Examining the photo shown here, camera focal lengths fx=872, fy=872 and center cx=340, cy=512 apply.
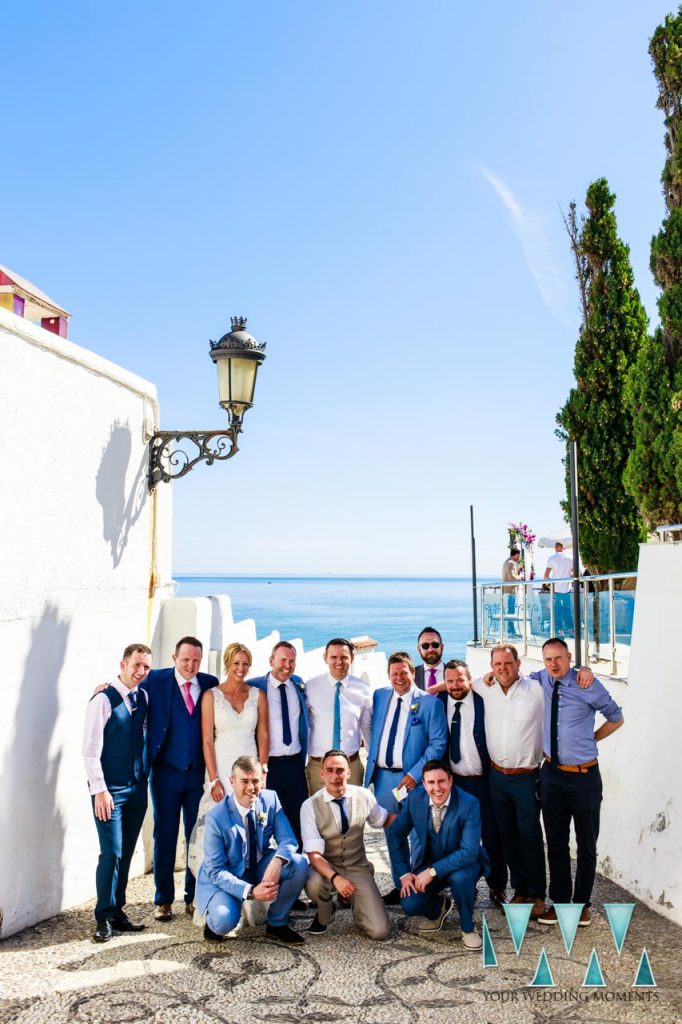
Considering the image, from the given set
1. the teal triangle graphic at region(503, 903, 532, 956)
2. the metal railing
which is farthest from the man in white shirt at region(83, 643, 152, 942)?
the metal railing

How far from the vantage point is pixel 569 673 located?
5551 millimetres

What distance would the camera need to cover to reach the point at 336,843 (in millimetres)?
5332

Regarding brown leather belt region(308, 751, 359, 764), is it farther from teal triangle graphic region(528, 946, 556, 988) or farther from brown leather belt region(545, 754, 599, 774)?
teal triangle graphic region(528, 946, 556, 988)

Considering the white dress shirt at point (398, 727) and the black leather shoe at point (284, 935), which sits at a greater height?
the white dress shirt at point (398, 727)

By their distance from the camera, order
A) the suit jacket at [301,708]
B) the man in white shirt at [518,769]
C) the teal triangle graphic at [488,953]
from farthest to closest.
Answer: the suit jacket at [301,708] → the man in white shirt at [518,769] → the teal triangle graphic at [488,953]

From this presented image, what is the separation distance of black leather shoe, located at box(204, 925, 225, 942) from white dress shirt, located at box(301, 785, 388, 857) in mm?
679

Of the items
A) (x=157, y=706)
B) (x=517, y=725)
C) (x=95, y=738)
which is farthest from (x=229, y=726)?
(x=517, y=725)

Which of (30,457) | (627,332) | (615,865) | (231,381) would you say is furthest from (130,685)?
(627,332)

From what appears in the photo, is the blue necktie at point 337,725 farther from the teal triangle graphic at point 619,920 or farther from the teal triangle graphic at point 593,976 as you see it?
the teal triangle graphic at point 593,976

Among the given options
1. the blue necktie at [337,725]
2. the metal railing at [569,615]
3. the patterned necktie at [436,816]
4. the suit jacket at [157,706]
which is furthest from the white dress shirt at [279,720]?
the metal railing at [569,615]

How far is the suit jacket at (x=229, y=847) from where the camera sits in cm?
498

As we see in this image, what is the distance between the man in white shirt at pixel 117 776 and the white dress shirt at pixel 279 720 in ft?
2.74

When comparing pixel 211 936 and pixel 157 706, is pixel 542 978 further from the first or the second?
pixel 157 706

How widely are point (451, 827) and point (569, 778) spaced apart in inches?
30.7
